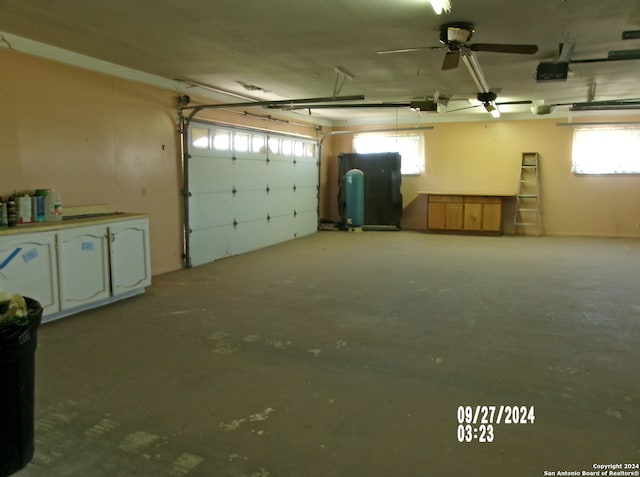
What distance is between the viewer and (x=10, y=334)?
6.49 feet

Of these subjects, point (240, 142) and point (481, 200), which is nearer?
point (240, 142)

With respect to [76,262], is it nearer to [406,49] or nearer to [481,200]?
[406,49]

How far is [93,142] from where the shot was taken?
5160 mm

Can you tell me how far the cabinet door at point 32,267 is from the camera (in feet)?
12.2

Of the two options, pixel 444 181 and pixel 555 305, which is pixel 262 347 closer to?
pixel 555 305

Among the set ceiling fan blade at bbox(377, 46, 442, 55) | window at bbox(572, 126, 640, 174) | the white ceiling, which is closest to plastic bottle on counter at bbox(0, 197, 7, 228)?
the white ceiling

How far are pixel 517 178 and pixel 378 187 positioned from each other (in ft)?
9.76

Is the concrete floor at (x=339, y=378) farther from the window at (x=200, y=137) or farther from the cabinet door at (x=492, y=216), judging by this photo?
the cabinet door at (x=492, y=216)

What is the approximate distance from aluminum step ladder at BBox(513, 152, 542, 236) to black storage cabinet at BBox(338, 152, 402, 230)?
2.53m

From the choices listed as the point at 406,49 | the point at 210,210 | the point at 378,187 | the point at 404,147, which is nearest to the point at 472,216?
the point at 378,187

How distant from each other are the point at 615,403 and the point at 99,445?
2776 millimetres

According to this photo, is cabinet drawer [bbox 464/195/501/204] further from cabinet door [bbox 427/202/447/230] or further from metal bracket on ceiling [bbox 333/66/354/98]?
metal bracket on ceiling [bbox 333/66/354/98]

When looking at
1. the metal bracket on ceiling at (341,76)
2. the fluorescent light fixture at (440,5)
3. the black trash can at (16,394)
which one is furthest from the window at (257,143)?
the black trash can at (16,394)

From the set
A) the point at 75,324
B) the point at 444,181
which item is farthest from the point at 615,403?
the point at 444,181
